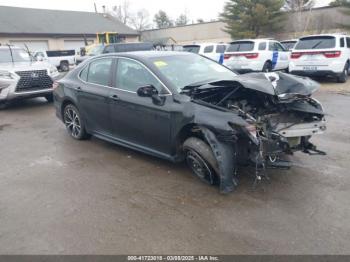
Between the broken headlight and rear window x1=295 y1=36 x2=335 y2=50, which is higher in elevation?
rear window x1=295 y1=36 x2=335 y2=50

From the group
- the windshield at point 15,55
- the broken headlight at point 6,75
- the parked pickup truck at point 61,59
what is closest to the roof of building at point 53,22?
the parked pickup truck at point 61,59

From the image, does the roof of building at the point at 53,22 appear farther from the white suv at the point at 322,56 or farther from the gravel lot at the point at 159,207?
the gravel lot at the point at 159,207

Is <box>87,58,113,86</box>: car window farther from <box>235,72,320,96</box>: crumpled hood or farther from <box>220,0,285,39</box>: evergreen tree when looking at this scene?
<box>220,0,285,39</box>: evergreen tree

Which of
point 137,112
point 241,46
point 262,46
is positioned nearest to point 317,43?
point 262,46

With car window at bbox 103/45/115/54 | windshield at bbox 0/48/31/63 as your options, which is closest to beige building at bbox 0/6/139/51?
car window at bbox 103/45/115/54

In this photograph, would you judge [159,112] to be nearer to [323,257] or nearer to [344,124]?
[323,257]

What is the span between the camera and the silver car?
30.4 ft

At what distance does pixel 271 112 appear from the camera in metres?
4.13

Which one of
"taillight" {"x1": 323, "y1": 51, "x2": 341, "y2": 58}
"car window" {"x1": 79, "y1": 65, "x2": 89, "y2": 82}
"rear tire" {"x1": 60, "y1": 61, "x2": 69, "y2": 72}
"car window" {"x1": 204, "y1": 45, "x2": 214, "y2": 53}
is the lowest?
"rear tire" {"x1": 60, "y1": 61, "x2": 69, "y2": 72}

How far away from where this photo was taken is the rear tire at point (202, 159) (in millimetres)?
3879

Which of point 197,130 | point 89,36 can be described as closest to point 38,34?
point 89,36

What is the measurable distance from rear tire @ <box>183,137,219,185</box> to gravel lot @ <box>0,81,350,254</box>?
13 centimetres

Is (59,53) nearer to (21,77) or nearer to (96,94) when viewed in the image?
(21,77)

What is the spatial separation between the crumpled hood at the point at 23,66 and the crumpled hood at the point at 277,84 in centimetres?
766
